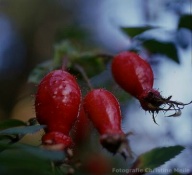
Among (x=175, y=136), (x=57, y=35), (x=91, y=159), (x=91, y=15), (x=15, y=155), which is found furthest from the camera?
(x=91, y=15)

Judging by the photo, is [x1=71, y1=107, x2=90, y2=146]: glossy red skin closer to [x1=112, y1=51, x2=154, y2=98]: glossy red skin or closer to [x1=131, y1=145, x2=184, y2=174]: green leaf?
[x1=112, y1=51, x2=154, y2=98]: glossy red skin

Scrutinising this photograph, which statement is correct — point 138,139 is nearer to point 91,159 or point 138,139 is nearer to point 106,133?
point 91,159

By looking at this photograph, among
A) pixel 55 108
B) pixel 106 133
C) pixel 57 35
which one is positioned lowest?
pixel 106 133

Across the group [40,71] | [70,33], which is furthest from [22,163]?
[70,33]

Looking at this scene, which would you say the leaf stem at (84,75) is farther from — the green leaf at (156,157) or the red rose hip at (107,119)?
the green leaf at (156,157)

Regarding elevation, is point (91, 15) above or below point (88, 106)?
above

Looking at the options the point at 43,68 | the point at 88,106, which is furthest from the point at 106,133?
the point at 43,68

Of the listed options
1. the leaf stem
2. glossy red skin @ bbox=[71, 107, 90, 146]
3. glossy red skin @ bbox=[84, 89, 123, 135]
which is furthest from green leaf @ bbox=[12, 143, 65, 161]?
glossy red skin @ bbox=[71, 107, 90, 146]

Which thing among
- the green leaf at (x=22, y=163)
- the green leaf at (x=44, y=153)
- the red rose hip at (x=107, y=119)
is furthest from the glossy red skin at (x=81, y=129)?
the green leaf at (x=44, y=153)
